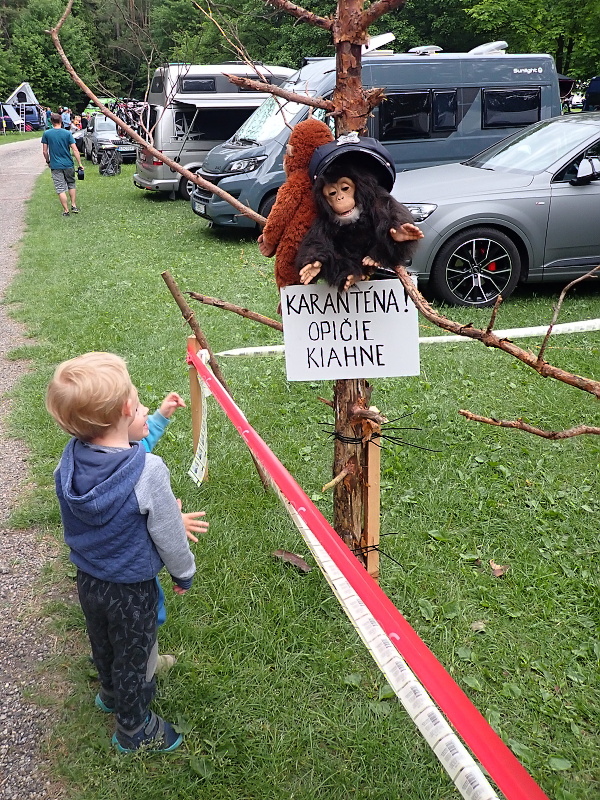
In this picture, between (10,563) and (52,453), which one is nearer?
(10,563)

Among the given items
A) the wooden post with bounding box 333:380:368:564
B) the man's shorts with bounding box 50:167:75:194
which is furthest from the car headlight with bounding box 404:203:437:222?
the man's shorts with bounding box 50:167:75:194

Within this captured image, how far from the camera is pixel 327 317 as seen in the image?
208cm

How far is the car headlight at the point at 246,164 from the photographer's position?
9719 mm

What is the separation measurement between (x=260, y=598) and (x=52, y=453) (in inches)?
76.0

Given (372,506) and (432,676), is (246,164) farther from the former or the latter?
(432,676)

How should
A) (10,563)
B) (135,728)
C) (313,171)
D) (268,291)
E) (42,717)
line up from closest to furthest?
1. (313,171)
2. (135,728)
3. (42,717)
4. (10,563)
5. (268,291)

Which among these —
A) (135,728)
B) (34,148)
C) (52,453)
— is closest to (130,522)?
(135,728)

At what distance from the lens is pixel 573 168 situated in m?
6.46

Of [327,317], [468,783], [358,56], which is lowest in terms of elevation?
[468,783]

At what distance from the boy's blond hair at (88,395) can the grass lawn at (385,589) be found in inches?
45.2

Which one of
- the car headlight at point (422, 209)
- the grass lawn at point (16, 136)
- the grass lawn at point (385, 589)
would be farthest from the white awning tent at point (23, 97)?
the grass lawn at point (385, 589)

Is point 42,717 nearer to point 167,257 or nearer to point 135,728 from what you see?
point 135,728

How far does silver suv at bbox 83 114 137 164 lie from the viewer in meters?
21.9

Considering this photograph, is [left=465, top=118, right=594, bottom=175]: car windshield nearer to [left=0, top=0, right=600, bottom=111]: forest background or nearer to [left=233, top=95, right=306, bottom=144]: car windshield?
[left=0, top=0, right=600, bottom=111]: forest background
